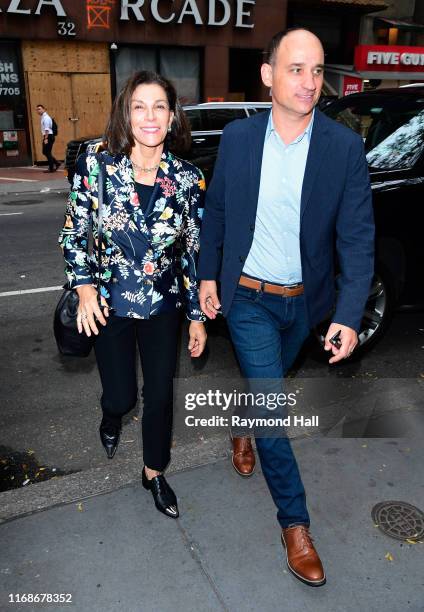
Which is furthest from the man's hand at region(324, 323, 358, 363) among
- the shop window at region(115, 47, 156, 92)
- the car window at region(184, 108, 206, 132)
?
Result: the shop window at region(115, 47, 156, 92)

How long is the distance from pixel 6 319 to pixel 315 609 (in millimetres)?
4306

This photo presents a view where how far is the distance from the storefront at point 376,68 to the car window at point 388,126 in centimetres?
2019

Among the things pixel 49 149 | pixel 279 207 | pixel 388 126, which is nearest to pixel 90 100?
pixel 49 149

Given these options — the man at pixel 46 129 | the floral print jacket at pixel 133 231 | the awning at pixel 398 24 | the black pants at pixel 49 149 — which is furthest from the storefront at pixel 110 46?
the floral print jacket at pixel 133 231

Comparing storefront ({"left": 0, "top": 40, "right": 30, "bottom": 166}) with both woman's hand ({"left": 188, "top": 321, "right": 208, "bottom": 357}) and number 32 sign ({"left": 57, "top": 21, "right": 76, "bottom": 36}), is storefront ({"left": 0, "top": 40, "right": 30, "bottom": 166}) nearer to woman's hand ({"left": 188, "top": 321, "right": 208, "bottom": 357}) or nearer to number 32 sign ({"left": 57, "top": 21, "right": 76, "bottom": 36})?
number 32 sign ({"left": 57, "top": 21, "right": 76, "bottom": 36})

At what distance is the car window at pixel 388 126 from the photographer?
479cm

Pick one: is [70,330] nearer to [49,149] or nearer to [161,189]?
[161,189]

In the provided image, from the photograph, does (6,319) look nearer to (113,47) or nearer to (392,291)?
(392,291)

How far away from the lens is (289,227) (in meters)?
2.63

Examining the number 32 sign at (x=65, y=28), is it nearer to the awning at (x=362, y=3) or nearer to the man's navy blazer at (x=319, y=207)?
the awning at (x=362, y=3)

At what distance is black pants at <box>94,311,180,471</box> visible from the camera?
113 inches

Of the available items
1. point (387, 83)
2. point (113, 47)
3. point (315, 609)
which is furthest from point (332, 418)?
point (387, 83)

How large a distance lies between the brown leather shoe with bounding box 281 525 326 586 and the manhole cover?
1.58ft

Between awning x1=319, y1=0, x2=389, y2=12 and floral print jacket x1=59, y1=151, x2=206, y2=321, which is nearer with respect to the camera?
floral print jacket x1=59, y1=151, x2=206, y2=321
